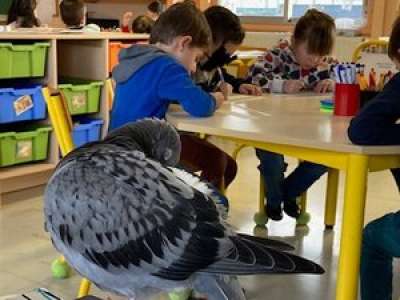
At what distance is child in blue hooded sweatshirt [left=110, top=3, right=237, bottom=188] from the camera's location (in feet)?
4.87

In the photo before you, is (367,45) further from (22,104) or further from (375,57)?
(22,104)

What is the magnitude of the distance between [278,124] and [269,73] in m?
0.83

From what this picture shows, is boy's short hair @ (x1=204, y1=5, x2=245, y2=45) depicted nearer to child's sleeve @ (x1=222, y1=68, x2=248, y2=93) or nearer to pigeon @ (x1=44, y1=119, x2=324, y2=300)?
child's sleeve @ (x1=222, y1=68, x2=248, y2=93)

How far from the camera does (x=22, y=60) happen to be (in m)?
2.65

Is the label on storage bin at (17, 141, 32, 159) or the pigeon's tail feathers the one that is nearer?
the pigeon's tail feathers

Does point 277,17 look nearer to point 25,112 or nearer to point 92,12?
point 92,12

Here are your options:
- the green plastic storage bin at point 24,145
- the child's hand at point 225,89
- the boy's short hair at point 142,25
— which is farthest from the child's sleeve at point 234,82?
the boy's short hair at point 142,25

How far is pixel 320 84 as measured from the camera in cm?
216

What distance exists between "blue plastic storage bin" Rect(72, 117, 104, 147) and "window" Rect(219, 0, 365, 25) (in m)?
2.19

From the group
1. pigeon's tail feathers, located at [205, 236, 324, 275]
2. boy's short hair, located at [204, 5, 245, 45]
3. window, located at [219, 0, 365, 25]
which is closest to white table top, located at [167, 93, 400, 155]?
boy's short hair, located at [204, 5, 245, 45]

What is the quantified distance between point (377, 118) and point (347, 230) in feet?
0.77

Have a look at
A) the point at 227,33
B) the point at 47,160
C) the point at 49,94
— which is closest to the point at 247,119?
the point at 49,94

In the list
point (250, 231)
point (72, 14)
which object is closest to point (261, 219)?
point (250, 231)

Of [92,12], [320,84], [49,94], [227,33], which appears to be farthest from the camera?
[92,12]
